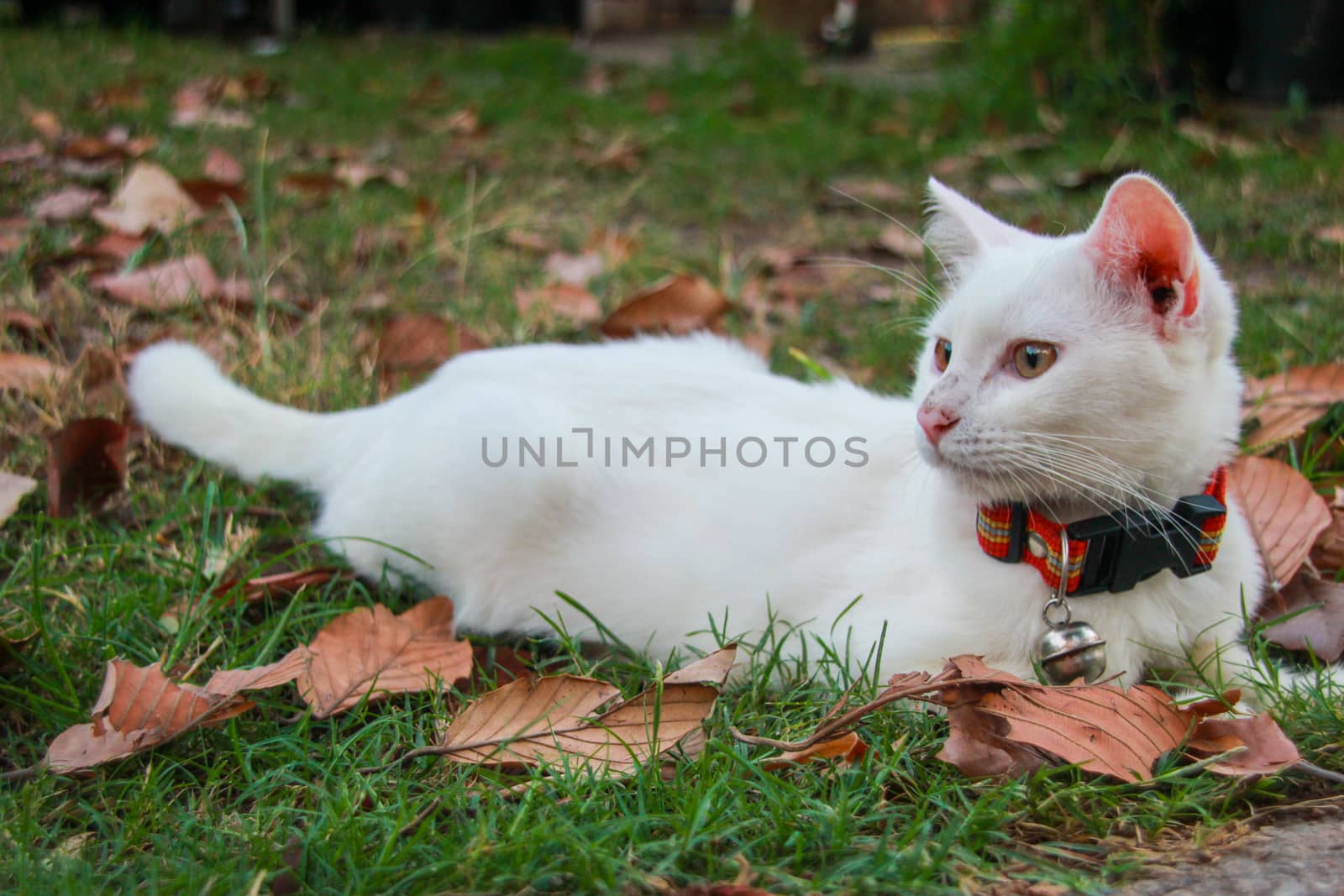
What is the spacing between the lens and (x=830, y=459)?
1747 mm

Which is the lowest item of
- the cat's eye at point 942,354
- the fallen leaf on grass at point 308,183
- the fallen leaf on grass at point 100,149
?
the fallen leaf on grass at point 308,183

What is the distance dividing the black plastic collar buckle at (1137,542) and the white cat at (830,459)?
0.01 meters

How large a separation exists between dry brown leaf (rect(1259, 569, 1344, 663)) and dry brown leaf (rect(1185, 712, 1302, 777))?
33cm

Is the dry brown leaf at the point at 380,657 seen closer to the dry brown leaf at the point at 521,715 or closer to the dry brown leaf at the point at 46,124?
the dry brown leaf at the point at 521,715

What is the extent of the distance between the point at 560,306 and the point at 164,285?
912mm

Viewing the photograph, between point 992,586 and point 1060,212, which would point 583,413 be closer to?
point 992,586

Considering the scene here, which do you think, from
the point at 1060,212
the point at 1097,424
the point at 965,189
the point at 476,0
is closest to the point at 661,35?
the point at 476,0

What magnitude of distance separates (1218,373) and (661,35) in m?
7.29

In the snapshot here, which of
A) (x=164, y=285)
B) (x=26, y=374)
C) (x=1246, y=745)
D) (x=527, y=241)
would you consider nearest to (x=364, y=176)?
(x=527, y=241)

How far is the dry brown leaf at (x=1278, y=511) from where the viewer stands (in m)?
1.68

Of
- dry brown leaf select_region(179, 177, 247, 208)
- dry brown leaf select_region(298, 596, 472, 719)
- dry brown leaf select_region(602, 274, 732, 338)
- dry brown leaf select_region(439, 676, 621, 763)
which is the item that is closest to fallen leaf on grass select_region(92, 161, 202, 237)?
dry brown leaf select_region(179, 177, 247, 208)

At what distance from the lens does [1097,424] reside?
1329 millimetres

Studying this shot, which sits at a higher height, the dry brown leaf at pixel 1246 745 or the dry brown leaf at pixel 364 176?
the dry brown leaf at pixel 364 176

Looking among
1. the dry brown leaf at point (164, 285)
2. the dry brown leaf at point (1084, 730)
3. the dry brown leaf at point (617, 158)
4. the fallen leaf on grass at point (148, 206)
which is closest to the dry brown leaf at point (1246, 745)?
the dry brown leaf at point (1084, 730)
